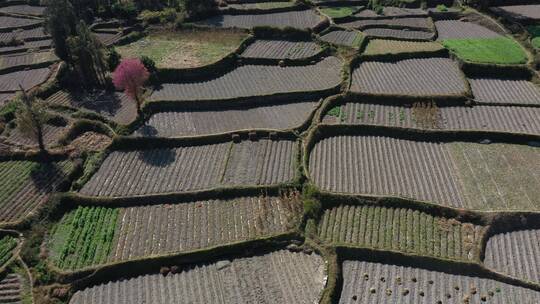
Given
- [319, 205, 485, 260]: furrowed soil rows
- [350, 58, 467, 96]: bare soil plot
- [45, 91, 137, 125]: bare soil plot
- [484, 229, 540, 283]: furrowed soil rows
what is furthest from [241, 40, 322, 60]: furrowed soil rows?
[484, 229, 540, 283]: furrowed soil rows

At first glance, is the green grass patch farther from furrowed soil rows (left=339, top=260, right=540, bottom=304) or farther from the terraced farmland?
the terraced farmland

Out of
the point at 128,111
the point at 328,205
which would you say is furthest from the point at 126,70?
the point at 328,205

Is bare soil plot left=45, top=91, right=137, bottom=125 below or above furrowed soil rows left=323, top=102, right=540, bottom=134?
above

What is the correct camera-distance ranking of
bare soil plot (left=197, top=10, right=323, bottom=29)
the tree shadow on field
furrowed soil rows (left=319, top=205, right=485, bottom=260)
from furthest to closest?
bare soil plot (left=197, top=10, right=323, bottom=29) → the tree shadow on field → furrowed soil rows (left=319, top=205, right=485, bottom=260)

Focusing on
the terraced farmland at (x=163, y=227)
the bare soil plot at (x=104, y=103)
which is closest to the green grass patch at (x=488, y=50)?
the terraced farmland at (x=163, y=227)

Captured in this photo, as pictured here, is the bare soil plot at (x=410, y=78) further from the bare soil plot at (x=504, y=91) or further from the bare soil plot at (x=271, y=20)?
the bare soil plot at (x=271, y=20)

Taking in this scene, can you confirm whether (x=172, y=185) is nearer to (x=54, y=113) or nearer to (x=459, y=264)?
(x=54, y=113)
